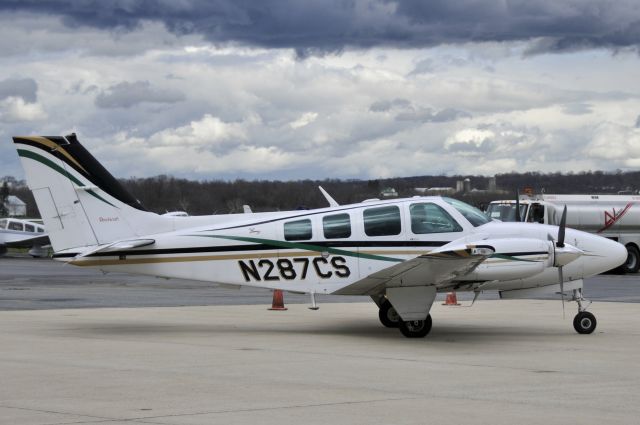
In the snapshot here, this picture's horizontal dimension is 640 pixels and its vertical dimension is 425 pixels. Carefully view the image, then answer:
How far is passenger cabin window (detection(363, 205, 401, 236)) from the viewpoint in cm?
1631

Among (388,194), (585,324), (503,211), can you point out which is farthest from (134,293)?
(388,194)

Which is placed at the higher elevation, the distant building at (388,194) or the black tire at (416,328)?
the distant building at (388,194)

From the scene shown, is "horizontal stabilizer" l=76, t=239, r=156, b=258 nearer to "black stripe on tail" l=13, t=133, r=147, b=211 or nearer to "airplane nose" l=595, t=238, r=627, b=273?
"black stripe on tail" l=13, t=133, r=147, b=211

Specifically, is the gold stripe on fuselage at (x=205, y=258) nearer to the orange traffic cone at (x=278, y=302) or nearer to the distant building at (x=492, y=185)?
the orange traffic cone at (x=278, y=302)

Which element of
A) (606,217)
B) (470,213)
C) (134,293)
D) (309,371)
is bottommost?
(309,371)

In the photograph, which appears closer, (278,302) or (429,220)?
(429,220)

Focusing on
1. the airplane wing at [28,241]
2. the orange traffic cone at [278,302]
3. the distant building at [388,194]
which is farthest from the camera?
the airplane wing at [28,241]

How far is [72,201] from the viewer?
16.6m

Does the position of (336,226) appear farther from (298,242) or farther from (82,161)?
(82,161)

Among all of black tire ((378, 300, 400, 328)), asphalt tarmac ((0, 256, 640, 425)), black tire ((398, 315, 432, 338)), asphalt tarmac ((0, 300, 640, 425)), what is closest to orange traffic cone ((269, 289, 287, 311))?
asphalt tarmac ((0, 256, 640, 425))

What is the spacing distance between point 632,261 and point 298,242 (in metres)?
27.9

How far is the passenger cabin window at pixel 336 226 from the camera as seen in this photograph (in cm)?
1630

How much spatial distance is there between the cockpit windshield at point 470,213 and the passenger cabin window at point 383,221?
3.08 ft

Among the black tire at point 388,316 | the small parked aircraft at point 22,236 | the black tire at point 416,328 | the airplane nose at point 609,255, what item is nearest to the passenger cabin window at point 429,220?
the black tire at point 416,328
